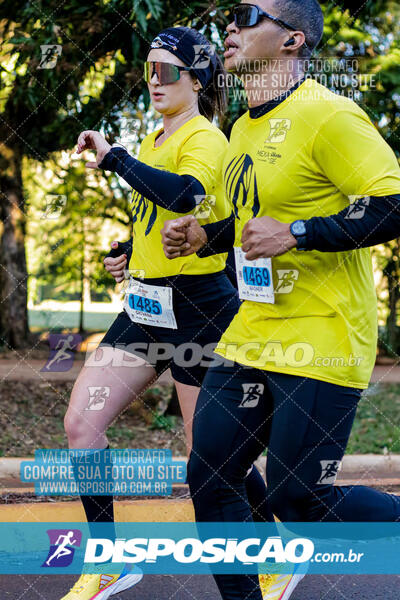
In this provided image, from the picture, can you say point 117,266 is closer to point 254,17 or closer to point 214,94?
point 214,94

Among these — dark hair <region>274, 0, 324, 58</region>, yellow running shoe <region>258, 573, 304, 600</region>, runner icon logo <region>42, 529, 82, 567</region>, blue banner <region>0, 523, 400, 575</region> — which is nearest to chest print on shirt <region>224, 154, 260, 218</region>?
dark hair <region>274, 0, 324, 58</region>

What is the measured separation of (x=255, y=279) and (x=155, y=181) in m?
0.61

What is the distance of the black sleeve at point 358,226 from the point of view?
2.27 metres

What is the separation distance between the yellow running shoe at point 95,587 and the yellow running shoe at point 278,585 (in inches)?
23.3

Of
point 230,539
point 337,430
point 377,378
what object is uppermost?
point 337,430

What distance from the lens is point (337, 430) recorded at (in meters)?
2.42

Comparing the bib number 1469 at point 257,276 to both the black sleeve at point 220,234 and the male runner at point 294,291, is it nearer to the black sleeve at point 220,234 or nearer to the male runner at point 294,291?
the male runner at point 294,291

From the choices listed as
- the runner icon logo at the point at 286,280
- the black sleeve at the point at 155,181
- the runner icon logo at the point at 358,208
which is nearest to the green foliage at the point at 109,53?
the black sleeve at the point at 155,181

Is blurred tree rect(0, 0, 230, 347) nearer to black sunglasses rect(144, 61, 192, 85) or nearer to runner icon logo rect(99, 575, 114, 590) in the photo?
black sunglasses rect(144, 61, 192, 85)

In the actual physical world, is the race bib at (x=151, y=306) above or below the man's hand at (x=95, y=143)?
below

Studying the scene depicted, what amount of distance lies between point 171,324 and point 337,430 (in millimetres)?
1018

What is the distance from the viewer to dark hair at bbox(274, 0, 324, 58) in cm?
262

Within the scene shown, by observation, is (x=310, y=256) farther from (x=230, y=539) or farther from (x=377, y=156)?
(x=230, y=539)

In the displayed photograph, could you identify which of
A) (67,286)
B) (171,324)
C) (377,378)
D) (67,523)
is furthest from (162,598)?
(67,286)
